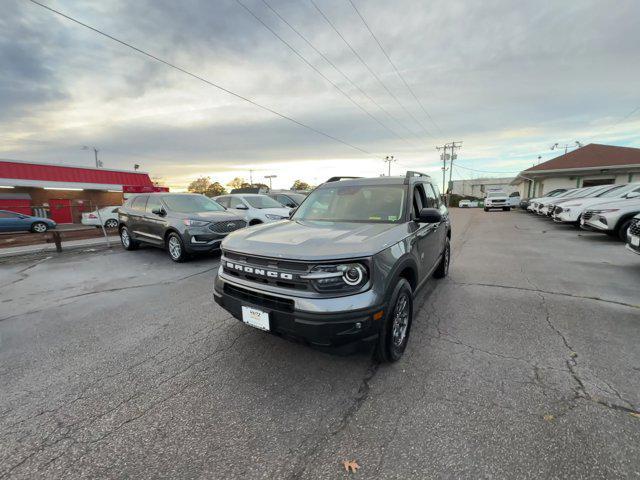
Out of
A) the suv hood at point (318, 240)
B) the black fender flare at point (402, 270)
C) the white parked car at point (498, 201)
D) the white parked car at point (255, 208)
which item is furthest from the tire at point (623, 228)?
the white parked car at point (498, 201)

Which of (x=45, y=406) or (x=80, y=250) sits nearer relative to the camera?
(x=45, y=406)

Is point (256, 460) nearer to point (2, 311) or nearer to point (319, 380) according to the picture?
point (319, 380)

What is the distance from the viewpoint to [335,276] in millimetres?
2436

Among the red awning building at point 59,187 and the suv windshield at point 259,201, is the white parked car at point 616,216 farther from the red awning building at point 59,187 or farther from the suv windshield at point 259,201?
the red awning building at point 59,187

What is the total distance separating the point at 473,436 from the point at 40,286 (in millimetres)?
7425

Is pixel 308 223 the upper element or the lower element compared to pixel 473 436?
upper

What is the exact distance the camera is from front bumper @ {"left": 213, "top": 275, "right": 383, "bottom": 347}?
7.64ft

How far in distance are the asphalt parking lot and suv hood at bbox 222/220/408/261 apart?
1128 millimetres

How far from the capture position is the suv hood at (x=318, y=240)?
8.20 feet

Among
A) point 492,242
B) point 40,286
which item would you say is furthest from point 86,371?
point 492,242

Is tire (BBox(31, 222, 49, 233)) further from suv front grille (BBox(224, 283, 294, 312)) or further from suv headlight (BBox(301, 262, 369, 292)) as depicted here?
suv headlight (BBox(301, 262, 369, 292))

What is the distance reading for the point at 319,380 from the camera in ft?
8.82

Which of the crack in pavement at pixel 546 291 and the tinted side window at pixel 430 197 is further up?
the tinted side window at pixel 430 197

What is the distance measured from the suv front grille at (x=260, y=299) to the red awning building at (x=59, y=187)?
22.0 m
